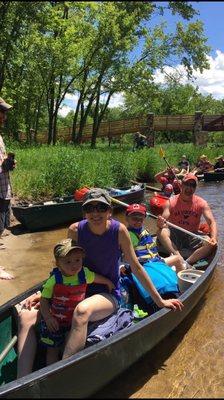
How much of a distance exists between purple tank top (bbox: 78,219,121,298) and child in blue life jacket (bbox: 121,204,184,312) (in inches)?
36.4

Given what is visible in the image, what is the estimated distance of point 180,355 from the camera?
4.89m

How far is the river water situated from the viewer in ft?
13.8

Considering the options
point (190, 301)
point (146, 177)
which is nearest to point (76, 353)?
point (190, 301)

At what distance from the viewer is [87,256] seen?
3779mm

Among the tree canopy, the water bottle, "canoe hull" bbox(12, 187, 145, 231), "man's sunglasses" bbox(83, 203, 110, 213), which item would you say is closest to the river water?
the water bottle

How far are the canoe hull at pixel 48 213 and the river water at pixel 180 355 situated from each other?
1846 millimetres

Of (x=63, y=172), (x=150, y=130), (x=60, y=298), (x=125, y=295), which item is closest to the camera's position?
(x=60, y=298)

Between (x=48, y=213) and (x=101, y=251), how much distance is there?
6603 mm

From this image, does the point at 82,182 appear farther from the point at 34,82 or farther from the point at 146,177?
the point at 34,82

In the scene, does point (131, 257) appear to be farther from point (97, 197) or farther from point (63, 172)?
point (63, 172)

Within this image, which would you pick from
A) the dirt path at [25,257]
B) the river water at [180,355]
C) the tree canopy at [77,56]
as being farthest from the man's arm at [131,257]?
the tree canopy at [77,56]

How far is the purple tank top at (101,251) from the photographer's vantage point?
371 centimetres

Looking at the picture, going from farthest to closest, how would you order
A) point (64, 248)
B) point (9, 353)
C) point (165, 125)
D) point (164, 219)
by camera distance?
point (165, 125)
point (164, 219)
point (9, 353)
point (64, 248)

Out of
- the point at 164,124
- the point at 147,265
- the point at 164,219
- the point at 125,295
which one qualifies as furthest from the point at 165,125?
the point at 125,295
